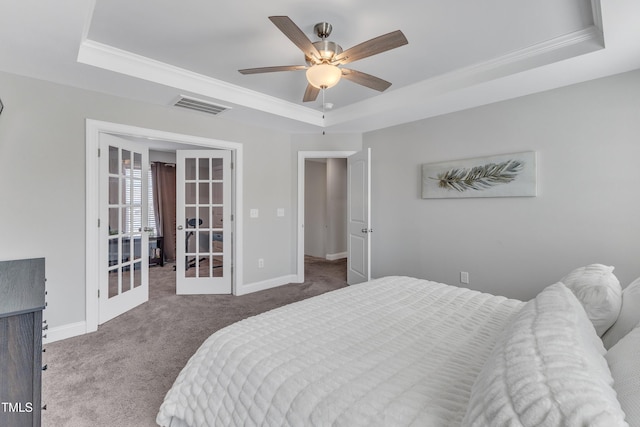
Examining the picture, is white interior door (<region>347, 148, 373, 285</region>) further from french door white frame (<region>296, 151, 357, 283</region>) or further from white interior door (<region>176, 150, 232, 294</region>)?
white interior door (<region>176, 150, 232, 294</region>)

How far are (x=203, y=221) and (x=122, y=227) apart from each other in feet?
3.07

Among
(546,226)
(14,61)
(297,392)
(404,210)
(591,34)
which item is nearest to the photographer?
(297,392)

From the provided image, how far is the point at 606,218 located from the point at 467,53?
1868mm

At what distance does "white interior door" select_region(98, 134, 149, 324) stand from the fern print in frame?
140 inches

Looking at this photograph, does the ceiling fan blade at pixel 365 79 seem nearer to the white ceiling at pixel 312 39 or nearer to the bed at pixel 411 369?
the white ceiling at pixel 312 39

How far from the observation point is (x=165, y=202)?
6.14 m

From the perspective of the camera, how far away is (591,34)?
2158mm

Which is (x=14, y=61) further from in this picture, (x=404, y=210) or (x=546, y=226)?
(x=546, y=226)

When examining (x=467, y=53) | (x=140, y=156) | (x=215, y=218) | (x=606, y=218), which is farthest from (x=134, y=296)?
(x=606, y=218)

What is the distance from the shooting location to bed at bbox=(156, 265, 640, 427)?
2.10ft

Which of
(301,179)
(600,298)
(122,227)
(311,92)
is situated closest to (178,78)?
(311,92)

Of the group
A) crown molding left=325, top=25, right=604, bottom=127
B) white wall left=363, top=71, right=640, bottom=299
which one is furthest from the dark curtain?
white wall left=363, top=71, right=640, bottom=299

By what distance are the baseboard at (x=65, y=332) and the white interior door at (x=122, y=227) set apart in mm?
204

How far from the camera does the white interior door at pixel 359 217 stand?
4.06 metres
